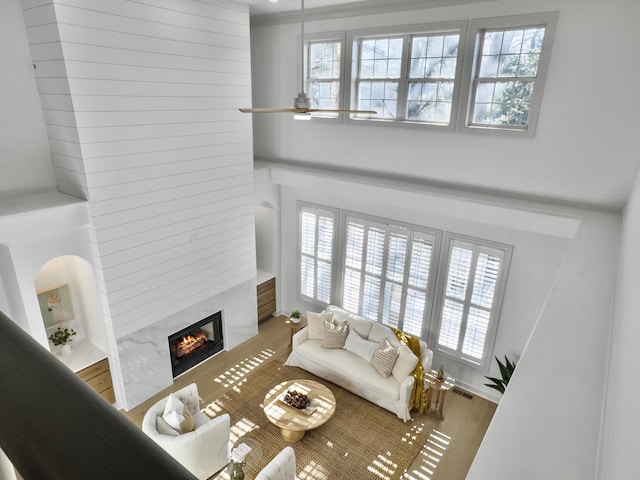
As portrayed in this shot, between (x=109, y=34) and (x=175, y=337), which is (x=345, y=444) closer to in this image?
(x=175, y=337)

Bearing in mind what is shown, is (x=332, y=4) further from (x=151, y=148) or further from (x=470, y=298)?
(x=470, y=298)

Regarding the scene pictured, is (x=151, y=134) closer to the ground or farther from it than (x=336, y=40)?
closer to the ground

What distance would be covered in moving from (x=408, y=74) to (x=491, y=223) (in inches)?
98.7

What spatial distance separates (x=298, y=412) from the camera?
18.5ft

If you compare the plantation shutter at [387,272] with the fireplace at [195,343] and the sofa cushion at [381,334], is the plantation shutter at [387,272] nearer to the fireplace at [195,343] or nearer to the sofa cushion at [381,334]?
the sofa cushion at [381,334]

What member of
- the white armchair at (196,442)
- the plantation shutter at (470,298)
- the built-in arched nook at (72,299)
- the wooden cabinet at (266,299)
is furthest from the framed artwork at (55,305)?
the plantation shutter at (470,298)

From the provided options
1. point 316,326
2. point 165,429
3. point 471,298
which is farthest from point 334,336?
point 165,429

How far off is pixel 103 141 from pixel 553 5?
5.47 meters

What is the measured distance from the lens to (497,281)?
609cm

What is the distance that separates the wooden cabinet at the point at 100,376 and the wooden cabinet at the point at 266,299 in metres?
3.01

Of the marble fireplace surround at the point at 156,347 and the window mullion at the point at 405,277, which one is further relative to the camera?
the window mullion at the point at 405,277

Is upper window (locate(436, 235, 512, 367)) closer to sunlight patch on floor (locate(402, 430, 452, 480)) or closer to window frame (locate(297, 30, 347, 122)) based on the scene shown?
sunlight patch on floor (locate(402, 430, 452, 480))

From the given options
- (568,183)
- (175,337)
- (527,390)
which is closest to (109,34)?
(175,337)

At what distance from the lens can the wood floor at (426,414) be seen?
5395 mm
